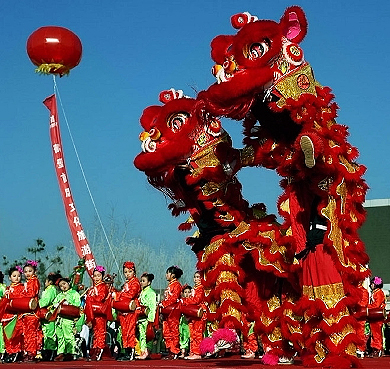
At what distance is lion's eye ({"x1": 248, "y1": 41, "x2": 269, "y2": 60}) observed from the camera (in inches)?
256

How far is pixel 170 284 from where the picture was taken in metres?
10.8

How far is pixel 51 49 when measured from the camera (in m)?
9.05

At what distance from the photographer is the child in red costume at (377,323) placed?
10406 mm

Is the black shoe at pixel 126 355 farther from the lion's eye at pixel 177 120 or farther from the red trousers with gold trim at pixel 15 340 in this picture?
the lion's eye at pixel 177 120

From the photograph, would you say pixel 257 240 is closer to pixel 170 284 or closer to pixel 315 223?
pixel 315 223

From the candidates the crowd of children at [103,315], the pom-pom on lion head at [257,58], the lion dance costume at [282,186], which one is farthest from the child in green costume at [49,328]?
the pom-pom on lion head at [257,58]

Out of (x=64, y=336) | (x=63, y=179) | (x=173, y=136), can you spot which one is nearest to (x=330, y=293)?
(x=173, y=136)

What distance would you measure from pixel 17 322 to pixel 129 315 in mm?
1341

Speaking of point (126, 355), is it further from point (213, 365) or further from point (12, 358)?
point (213, 365)

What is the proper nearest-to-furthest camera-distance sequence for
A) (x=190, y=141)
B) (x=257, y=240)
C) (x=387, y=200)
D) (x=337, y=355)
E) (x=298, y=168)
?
(x=337, y=355)
(x=298, y=168)
(x=257, y=240)
(x=190, y=141)
(x=387, y=200)

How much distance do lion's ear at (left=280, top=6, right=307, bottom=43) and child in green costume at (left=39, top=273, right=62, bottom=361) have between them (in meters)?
5.25

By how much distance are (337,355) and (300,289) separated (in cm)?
86

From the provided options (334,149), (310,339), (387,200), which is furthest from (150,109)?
(387,200)

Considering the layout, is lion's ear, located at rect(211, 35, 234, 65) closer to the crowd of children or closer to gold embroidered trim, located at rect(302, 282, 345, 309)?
gold embroidered trim, located at rect(302, 282, 345, 309)
